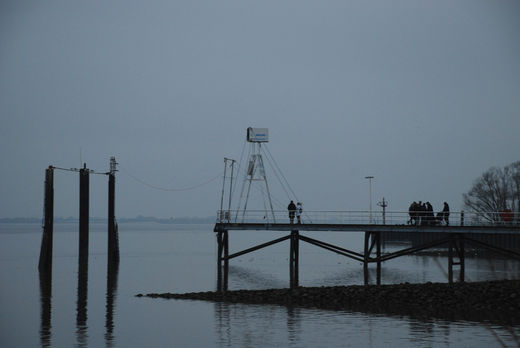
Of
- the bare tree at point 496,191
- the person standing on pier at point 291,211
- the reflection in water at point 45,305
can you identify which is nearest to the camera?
the reflection in water at point 45,305

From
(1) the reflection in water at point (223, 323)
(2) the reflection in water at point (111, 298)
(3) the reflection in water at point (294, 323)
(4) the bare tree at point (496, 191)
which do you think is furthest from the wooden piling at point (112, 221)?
(4) the bare tree at point (496, 191)

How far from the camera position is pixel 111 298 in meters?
37.5

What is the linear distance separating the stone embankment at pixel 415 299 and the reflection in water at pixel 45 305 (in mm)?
6971

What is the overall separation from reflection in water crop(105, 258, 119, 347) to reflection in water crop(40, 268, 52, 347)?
220cm

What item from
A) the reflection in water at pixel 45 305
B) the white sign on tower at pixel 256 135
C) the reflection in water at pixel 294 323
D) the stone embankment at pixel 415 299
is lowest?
the reflection in water at pixel 45 305

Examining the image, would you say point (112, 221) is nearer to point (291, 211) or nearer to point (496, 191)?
point (291, 211)

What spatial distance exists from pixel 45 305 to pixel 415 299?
1846 cm

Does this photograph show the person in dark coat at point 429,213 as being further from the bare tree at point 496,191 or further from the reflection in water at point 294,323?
the bare tree at point 496,191

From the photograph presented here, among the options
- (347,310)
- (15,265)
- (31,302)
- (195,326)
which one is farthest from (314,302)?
(15,265)

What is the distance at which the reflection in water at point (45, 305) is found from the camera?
1024 inches

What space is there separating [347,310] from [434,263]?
36.1 meters

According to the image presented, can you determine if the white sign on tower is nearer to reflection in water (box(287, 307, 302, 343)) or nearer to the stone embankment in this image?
the stone embankment

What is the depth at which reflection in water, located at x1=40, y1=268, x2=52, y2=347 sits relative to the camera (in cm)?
2601

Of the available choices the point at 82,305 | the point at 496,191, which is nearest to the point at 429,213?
the point at 82,305
